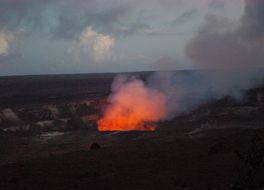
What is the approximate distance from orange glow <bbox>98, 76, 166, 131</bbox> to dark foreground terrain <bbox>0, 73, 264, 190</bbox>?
2802 millimetres

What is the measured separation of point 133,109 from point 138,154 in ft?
97.1

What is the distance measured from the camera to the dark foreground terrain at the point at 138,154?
74.4ft

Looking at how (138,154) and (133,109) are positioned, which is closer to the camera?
(138,154)

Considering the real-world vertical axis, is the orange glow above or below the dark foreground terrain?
above

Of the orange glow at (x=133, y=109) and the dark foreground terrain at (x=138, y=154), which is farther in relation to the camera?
the orange glow at (x=133, y=109)

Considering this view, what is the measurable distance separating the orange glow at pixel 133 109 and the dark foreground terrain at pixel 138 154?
110 inches

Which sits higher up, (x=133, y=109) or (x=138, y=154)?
(x=133, y=109)

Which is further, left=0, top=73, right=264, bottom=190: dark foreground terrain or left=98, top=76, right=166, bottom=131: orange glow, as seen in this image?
left=98, top=76, right=166, bottom=131: orange glow

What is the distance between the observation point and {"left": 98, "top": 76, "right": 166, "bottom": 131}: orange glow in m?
59.0

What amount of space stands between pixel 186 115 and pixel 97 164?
35917 millimetres

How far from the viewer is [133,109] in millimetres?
62125

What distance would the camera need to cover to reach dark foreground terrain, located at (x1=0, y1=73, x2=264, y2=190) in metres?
22.7

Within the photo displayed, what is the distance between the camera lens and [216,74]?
84438 mm

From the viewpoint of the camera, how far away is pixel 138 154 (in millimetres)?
32625
